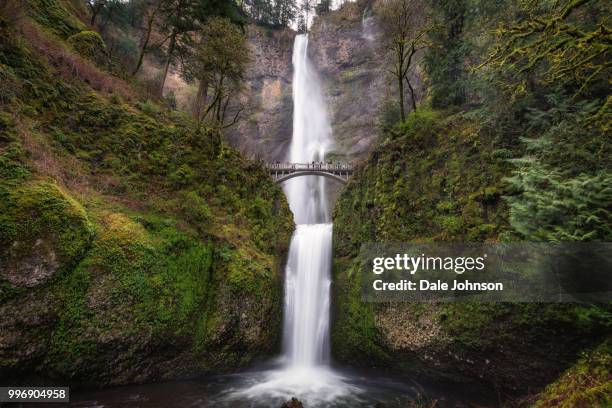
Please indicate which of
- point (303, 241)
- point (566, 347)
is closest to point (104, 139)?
point (303, 241)

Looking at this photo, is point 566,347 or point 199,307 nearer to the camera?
point 566,347

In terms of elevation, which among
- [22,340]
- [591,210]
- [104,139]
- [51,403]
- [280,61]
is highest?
[280,61]

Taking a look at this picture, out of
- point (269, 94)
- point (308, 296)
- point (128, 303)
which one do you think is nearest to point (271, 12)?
point (269, 94)

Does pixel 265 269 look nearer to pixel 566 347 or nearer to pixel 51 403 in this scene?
pixel 51 403

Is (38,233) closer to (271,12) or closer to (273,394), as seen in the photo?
(273,394)

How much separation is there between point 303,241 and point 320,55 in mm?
44291

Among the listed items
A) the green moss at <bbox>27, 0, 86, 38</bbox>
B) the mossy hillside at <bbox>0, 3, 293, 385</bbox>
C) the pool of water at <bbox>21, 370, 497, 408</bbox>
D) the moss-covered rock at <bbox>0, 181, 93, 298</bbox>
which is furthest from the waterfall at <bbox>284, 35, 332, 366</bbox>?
the green moss at <bbox>27, 0, 86, 38</bbox>

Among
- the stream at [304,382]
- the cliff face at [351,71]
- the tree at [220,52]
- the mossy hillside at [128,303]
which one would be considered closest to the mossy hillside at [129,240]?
the mossy hillside at [128,303]

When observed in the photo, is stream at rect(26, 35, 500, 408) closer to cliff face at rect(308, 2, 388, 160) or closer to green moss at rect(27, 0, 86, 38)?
green moss at rect(27, 0, 86, 38)

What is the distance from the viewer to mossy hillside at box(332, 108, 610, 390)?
6.95 m

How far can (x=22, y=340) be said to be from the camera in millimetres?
6668

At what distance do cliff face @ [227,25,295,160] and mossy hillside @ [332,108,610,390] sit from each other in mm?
30994

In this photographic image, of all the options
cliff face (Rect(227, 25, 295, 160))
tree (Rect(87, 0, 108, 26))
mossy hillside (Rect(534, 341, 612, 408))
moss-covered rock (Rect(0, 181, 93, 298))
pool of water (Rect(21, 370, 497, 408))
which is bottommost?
pool of water (Rect(21, 370, 497, 408))

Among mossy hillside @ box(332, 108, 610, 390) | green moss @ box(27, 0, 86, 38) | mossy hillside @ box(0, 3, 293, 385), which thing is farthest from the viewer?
green moss @ box(27, 0, 86, 38)
